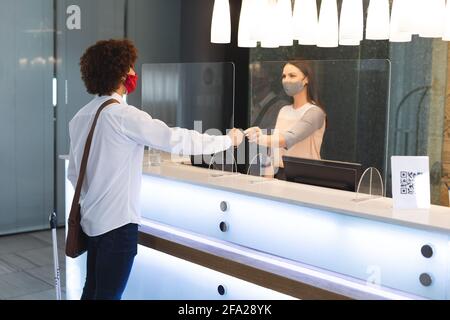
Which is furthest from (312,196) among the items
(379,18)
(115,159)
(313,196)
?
(379,18)

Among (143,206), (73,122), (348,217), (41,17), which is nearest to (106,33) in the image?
(41,17)

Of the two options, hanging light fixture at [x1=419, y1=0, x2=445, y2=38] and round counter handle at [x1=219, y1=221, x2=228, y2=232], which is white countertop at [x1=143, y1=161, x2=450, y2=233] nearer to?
round counter handle at [x1=219, y1=221, x2=228, y2=232]

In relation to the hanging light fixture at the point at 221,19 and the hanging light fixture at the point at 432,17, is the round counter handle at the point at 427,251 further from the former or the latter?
the hanging light fixture at the point at 221,19

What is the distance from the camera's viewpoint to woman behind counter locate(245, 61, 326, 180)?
140 inches

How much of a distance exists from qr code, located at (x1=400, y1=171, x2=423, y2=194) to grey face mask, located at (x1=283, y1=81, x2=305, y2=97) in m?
1.52

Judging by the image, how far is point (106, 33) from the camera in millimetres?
6719

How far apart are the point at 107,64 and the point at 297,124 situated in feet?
5.26

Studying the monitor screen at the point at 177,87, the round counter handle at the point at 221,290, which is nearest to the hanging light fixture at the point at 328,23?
the monitor screen at the point at 177,87

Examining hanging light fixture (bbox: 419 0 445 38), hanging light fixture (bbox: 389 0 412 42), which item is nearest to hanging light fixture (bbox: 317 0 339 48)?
hanging light fixture (bbox: 389 0 412 42)

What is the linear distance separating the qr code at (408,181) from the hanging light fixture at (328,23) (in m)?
1.16

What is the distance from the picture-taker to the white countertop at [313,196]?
2.45 metres

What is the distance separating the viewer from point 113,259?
266 centimetres

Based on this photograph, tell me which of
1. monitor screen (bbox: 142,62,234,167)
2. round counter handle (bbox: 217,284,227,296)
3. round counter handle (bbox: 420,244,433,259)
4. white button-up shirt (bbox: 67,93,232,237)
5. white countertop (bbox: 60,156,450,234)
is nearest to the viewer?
round counter handle (bbox: 420,244,433,259)

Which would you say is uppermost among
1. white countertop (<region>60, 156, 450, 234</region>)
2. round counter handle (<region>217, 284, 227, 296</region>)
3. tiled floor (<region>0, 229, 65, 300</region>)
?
white countertop (<region>60, 156, 450, 234</region>)
